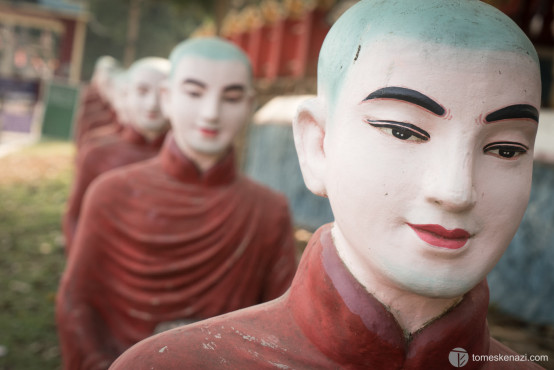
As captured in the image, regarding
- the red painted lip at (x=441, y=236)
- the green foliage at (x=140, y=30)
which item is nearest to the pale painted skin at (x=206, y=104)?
the red painted lip at (x=441, y=236)

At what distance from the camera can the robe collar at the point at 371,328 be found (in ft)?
3.76

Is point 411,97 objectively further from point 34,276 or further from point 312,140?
point 34,276

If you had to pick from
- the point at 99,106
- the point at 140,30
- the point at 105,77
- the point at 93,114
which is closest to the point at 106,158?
the point at 105,77

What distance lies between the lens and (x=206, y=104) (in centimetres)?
246

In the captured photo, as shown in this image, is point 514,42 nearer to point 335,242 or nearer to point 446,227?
point 446,227

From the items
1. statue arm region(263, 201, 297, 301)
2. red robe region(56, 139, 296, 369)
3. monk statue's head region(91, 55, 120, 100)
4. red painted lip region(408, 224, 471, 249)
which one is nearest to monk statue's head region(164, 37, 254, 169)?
red robe region(56, 139, 296, 369)

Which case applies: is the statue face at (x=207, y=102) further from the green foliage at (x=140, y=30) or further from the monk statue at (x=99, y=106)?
the green foliage at (x=140, y=30)

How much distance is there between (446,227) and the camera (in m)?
1.06

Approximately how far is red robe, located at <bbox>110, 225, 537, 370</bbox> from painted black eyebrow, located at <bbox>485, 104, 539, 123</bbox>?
369mm

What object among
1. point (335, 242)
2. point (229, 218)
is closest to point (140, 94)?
point (229, 218)

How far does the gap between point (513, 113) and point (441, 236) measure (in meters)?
0.26

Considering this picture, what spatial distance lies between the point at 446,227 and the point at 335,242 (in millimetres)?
277

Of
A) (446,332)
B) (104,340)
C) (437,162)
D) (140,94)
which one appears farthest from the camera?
(140,94)

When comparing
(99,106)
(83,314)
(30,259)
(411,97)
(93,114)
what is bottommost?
(30,259)
